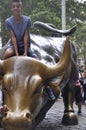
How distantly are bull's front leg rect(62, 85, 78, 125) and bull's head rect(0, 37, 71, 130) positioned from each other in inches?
115

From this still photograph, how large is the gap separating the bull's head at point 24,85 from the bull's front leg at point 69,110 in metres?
2.91

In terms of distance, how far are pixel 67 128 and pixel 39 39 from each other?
6.41ft

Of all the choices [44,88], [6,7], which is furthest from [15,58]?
[6,7]

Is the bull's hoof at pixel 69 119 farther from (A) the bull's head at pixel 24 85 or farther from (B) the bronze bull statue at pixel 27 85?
(A) the bull's head at pixel 24 85

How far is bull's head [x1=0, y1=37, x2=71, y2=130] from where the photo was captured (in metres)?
5.77

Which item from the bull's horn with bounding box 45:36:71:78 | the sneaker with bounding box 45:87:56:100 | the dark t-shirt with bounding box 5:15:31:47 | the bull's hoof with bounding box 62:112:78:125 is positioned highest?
the dark t-shirt with bounding box 5:15:31:47

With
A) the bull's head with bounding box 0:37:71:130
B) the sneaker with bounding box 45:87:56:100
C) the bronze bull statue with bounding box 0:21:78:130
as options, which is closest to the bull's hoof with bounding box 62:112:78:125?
the bronze bull statue with bounding box 0:21:78:130

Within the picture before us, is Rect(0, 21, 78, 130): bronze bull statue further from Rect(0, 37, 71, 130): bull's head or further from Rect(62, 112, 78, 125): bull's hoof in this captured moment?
Rect(62, 112, 78, 125): bull's hoof

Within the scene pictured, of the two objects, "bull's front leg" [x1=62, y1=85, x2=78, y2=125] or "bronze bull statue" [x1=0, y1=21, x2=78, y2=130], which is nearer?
"bronze bull statue" [x1=0, y1=21, x2=78, y2=130]

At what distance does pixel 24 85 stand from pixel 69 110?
3.68 meters

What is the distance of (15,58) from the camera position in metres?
6.66

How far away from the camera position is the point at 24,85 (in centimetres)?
612

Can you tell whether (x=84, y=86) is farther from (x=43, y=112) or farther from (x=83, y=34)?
(x=83, y=34)

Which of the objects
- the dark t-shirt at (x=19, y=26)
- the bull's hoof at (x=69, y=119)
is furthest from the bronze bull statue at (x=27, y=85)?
the bull's hoof at (x=69, y=119)
